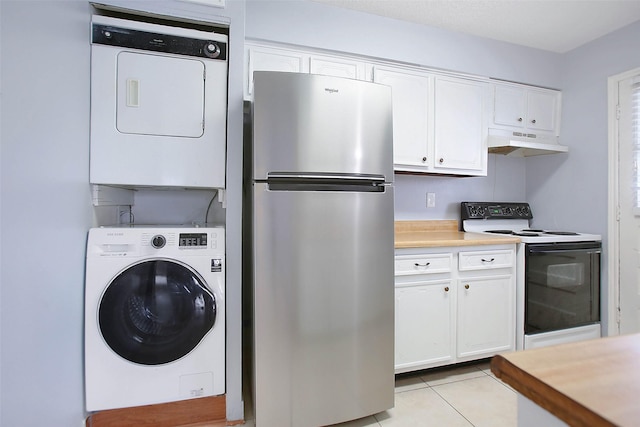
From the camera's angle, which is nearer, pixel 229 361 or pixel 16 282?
pixel 16 282

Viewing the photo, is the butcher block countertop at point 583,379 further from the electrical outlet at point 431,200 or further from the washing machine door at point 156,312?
the electrical outlet at point 431,200

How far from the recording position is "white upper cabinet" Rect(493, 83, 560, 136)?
104 inches

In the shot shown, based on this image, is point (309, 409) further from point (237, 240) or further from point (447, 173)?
point (447, 173)

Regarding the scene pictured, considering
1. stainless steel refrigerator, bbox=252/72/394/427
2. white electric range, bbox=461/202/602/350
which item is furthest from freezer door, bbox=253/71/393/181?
white electric range, bbox=461/202/602/350

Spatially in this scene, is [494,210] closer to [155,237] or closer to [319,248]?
[319,248]

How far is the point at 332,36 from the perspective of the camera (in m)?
2.19

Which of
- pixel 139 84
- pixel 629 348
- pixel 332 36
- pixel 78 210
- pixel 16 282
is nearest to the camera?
pixel 629 348

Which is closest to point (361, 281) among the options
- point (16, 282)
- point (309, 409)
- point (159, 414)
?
point (309, 409)

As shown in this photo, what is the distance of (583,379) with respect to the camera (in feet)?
1.40

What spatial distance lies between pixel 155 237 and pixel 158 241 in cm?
2

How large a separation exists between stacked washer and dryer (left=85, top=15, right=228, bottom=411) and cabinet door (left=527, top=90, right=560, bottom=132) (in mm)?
2644

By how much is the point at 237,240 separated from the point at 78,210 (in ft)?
2.26

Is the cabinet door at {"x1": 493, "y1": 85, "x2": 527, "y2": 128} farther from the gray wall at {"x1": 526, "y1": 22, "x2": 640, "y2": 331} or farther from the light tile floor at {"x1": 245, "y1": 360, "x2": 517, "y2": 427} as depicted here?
the light tile floor at {"x1": 245, "y1": 360, "x2": 517, "y2": 427}

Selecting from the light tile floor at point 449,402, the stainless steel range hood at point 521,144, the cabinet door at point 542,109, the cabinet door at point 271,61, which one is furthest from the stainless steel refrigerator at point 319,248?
the cabinet door at point 542,109
